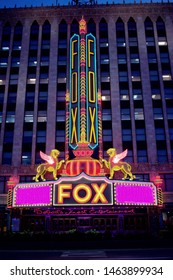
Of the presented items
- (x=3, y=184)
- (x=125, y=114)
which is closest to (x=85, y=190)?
(x=3, y=184)

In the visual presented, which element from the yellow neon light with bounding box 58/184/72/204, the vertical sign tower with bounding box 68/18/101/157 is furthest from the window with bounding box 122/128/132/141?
the yellow neon light with bounding box 58/184/72/204

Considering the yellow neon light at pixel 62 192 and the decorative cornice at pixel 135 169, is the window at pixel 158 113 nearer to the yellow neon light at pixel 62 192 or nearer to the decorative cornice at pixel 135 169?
the decorative cornice at pixel 135 169

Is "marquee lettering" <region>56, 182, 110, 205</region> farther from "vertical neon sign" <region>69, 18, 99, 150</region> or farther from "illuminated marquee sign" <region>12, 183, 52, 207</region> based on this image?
"vertical neon sign" <region>69, 18, 99, 150</region>

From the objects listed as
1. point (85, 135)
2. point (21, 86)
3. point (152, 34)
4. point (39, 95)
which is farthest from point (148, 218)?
point (152, 34)

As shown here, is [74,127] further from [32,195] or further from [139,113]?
[139,113]

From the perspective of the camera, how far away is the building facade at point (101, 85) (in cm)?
3706

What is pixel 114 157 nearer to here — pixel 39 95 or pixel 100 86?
pixel 100 86

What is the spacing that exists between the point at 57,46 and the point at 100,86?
414 inches

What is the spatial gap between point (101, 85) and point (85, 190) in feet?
67.4

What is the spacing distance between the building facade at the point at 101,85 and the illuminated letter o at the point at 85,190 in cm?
1145

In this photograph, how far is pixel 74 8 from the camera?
4578 centimetres

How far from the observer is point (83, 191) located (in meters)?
25.7

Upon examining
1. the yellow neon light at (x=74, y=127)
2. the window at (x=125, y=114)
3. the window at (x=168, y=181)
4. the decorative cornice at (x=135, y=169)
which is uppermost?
Result: the window at (x=125, y=114)

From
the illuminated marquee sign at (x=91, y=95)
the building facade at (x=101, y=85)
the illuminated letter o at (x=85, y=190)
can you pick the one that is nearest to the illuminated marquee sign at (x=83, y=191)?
the illuminated letter o at (x=85, y=190)
